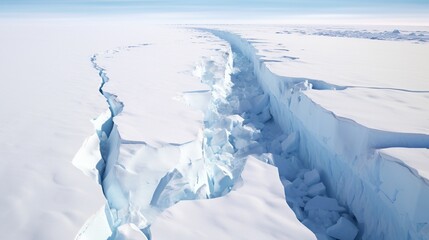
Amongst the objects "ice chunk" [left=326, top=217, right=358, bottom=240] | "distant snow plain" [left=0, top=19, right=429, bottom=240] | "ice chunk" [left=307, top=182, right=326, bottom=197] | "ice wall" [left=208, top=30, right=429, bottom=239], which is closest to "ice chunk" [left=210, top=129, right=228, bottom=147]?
"distant snow plain" [left=0, top=19, right=429, bottom=240]

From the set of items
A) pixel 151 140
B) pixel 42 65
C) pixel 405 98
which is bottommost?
pixel 42 65

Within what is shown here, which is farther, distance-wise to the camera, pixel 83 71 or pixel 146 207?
pixel 83 71

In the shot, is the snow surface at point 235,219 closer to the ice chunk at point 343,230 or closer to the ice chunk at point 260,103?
the ice chunk at point 343,230

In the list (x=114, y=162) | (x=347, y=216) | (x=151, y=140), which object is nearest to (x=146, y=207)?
(x=114, y=162)

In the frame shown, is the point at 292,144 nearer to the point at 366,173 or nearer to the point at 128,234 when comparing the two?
the point at 366,173

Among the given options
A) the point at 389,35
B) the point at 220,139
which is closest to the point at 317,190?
the point at 220,139

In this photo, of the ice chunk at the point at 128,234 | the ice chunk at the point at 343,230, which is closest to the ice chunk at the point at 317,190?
the ice chunk at the point at 343,230

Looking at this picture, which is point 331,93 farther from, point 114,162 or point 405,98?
point 114,162
